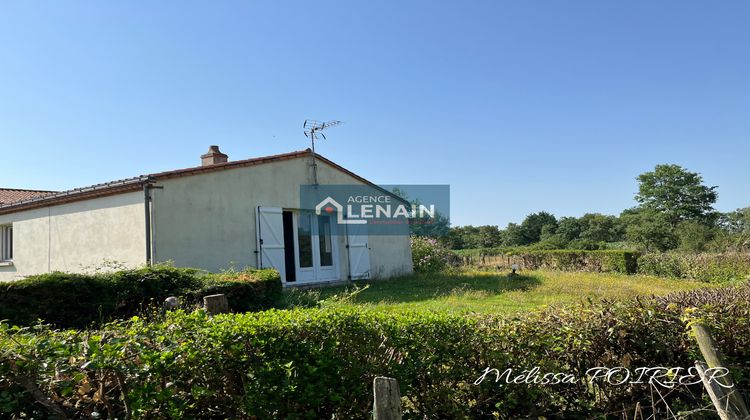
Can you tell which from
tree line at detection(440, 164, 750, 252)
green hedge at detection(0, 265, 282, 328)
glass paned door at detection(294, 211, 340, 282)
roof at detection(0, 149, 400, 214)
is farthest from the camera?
tree line at detection(440, 164, 750, 252)

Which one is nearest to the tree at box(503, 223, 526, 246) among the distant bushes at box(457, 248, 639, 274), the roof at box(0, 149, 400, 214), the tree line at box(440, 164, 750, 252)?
the tree line at box(440, 164, 750, 252)

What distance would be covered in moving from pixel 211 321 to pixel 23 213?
13455 mm

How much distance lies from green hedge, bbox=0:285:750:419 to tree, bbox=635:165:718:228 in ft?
175

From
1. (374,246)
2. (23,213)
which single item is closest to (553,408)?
(374,246)

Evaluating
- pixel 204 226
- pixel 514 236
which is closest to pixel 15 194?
pixel 204 226

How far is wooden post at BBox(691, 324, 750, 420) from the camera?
8.42ft

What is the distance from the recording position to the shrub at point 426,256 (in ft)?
59.1

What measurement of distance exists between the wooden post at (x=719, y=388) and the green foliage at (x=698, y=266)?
53.7 ft

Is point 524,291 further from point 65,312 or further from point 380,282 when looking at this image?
point 65,312

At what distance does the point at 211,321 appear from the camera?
8.90 feet

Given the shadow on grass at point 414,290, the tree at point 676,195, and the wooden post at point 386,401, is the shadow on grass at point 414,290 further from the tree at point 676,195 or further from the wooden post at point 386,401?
the tree at point 676,195

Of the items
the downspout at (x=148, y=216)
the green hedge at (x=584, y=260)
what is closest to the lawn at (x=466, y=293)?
the downspout at (x=148, y=216)

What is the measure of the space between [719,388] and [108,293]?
7535 mm

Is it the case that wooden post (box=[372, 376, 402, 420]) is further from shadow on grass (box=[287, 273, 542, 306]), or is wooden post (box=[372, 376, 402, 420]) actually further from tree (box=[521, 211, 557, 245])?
tree (box=[521, 211, 557, 245])
